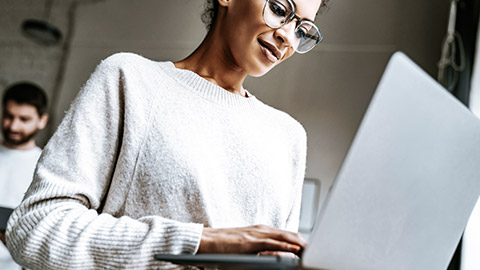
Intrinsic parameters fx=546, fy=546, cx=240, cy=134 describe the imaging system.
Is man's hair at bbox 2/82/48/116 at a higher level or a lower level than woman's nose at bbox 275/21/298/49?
lower

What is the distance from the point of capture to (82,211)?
2.23 ft

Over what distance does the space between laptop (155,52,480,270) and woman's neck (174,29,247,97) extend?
0.42m

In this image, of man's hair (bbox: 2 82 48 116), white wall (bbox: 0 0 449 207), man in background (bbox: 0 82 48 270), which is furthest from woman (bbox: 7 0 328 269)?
white wall (bbox: 0 0 449 207)

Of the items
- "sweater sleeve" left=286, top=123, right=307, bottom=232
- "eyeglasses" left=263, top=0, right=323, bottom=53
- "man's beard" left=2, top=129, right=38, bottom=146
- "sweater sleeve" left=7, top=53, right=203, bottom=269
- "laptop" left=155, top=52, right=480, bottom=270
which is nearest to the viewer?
"laptop" left=155, top=52, right=480, bottom=270

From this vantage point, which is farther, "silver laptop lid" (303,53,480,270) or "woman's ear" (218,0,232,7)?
"woman's ear" (218,0,232,7)

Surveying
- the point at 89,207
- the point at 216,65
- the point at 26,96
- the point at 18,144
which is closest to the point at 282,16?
the point at 216,65

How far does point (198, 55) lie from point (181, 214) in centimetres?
31

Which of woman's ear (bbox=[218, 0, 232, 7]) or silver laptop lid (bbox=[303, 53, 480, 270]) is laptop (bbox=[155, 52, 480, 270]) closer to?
silver laptop lid (bbox=[303, 53, 480, 270])

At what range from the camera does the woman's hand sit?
0.55 metres

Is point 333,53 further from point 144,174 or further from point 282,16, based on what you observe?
point 144,174

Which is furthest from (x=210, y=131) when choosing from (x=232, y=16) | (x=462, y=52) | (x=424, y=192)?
(x=462, y=52)

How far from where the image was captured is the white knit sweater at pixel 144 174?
638mm

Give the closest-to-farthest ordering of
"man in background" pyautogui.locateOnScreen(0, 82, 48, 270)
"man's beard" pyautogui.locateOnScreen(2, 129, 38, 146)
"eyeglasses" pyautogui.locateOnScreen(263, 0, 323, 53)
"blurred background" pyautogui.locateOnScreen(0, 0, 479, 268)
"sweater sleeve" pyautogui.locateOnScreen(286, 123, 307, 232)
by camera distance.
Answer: "eyeglasses" pyautogui.locateOnScreen(263, 0, 323, 53)
"sweater sleeve" pyautogui.locateOnScreen(286, 123, 307, 232)
"man in background" pyautogui.locateOnScreen(0, 82, 48, 270)
"man's beard" pyautogui.locateOnScreen(2, 129, 38, 146)
"blurred background" pyautogui.locateOnScreen(0, 0, 479, 268)

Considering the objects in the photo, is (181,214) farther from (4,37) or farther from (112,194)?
(4,37)
